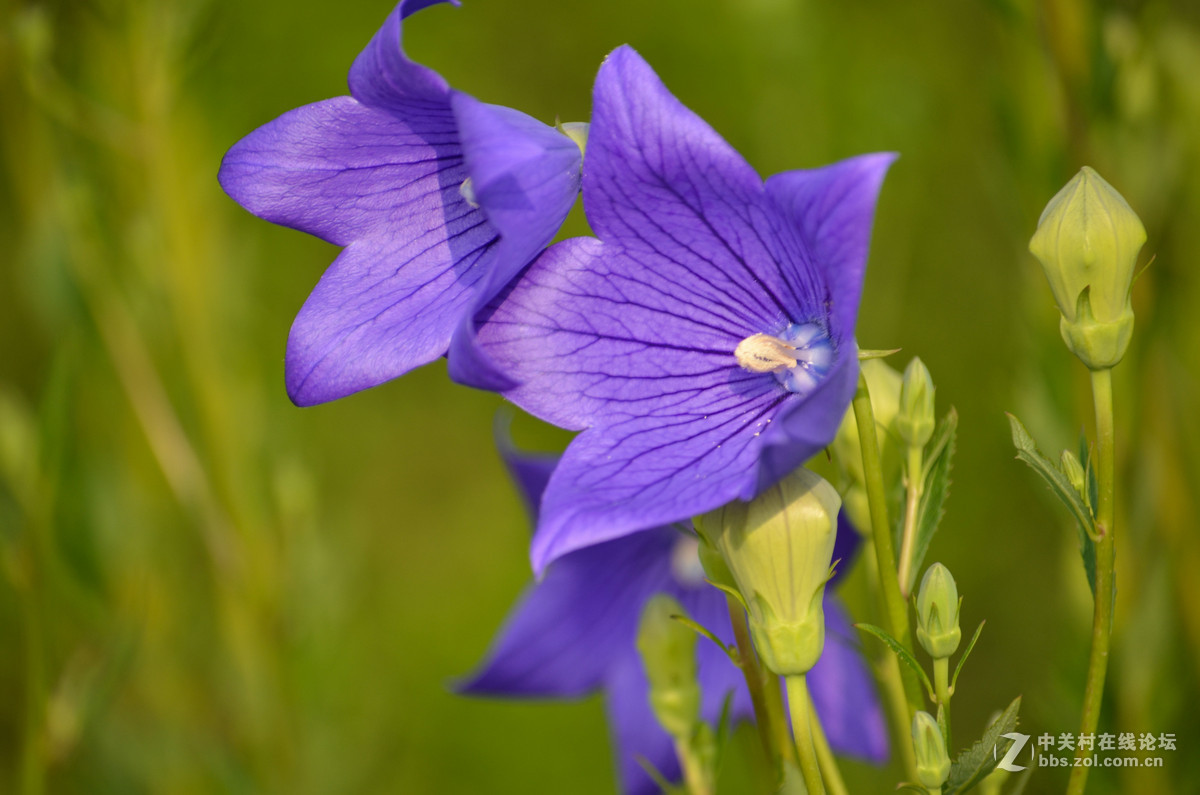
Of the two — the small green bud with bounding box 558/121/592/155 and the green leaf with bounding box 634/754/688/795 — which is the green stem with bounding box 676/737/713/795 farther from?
the small green bud with bounding box 558/121/592/155

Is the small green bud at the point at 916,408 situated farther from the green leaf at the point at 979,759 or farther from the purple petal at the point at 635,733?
the purple petal at the point at 635,733

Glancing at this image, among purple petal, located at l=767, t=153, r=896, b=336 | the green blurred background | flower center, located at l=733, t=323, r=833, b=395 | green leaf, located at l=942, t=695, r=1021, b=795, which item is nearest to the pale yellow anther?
flower center, located at l=733, t=323, r=833, b=395

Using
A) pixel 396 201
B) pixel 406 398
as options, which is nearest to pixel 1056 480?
pixel 396 201

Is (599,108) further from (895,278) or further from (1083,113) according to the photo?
(895,278)

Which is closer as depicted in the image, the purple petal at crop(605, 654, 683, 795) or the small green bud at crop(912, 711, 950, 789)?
the small green bud at crop(912, 711, 950, 789)

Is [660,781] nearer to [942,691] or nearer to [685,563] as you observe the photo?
[942,691]

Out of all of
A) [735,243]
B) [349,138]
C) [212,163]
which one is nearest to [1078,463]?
[735,243]
